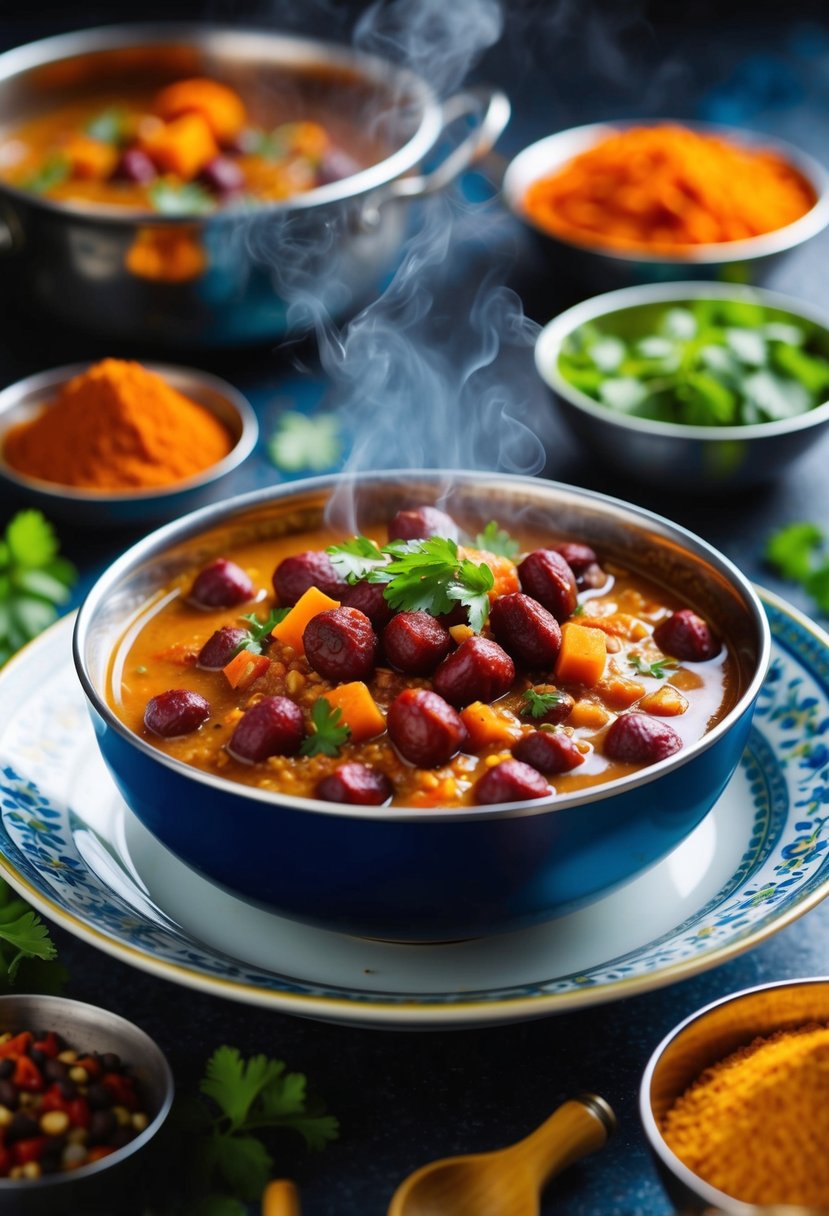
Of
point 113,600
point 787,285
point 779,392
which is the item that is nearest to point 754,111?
point 787,285

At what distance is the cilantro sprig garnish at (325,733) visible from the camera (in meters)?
2.34

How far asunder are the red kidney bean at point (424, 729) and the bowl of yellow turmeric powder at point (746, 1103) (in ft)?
1.73

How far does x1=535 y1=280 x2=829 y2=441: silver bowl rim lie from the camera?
3.87 metres

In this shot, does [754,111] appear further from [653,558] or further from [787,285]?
[653,558]

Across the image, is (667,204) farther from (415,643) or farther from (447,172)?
(415,643)

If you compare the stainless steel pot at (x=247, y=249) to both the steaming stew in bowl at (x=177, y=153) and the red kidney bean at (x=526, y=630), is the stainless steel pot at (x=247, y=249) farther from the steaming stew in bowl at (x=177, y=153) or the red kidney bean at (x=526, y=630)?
the red kidney bean at (x=526, y=630)

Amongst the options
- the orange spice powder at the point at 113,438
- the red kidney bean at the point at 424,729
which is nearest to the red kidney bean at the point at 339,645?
Answer: the red kidney bean at the point at 424,729

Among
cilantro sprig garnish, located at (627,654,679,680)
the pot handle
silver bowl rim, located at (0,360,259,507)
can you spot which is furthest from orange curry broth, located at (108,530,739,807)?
the pot handle

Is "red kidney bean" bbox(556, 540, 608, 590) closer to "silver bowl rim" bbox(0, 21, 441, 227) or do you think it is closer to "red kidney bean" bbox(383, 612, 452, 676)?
"red kidney bean" bbox(383, 612, 452, 676)

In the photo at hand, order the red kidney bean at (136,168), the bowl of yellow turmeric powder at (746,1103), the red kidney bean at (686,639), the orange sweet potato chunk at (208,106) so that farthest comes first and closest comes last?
the orange sweet potato chunk at (208,106), the red kidney bean at (136,168), the red kidney bean at (686,639), the bowl of yellow turmeric powder at (746,1103)

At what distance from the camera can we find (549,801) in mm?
2094

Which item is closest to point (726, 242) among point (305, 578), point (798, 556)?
point (798, 556)

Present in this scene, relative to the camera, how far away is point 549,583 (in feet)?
8.57

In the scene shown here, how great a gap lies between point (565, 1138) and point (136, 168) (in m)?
3.59
